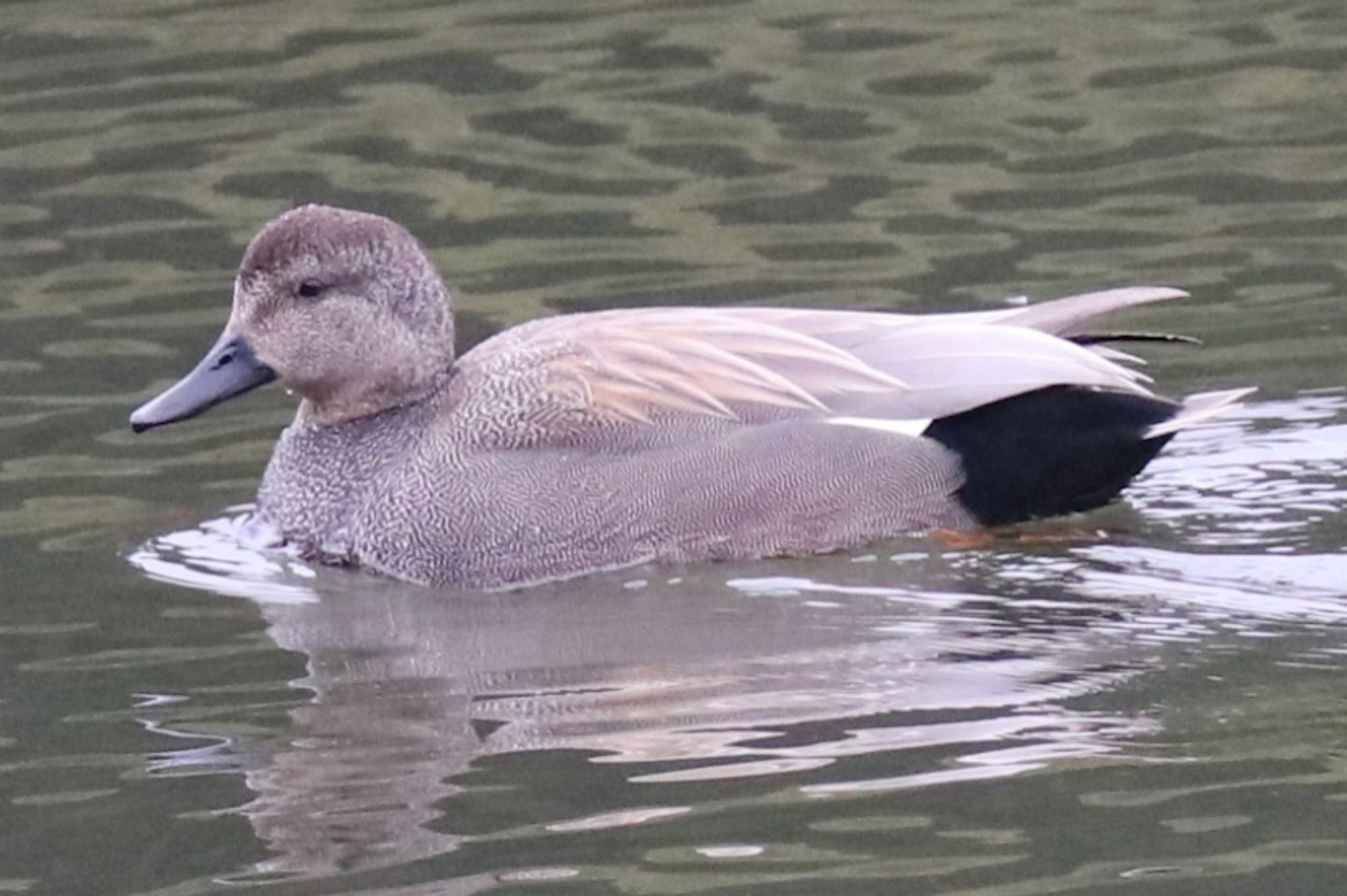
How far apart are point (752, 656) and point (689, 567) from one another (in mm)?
900

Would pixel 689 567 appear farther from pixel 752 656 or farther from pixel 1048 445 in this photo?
pixel 1048 445

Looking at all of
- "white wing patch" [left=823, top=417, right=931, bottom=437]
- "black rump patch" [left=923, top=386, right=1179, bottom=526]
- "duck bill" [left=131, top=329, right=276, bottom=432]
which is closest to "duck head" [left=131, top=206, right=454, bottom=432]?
"duck bill" [left=131, top=329, right=276, bottom=432]

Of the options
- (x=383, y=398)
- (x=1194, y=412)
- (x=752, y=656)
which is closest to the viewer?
(x=752, y=656)

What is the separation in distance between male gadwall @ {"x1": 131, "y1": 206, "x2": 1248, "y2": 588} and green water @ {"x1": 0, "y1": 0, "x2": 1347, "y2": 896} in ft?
0.45

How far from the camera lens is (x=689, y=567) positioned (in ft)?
26.8

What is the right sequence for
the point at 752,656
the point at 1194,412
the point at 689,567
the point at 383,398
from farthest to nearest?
the point at 383,398 < the point at 1194,412 < the point at 689,567 < the point at 752,656

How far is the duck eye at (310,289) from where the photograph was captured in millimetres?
8594

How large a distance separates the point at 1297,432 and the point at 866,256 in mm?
2374

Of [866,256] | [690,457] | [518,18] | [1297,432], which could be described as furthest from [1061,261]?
[518,18]

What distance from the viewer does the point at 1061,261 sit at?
34.3ft

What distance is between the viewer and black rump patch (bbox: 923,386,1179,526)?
829cm

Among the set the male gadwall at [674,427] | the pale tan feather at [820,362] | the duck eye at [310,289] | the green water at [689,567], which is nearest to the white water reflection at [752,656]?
the green water at [689,567]

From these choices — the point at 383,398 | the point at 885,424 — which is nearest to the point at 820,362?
the point at 885,424

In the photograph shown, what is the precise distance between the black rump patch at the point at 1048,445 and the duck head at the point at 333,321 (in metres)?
1.49
